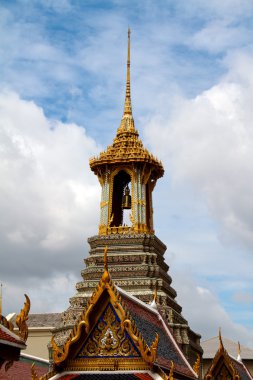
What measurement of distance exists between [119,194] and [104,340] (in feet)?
78.6

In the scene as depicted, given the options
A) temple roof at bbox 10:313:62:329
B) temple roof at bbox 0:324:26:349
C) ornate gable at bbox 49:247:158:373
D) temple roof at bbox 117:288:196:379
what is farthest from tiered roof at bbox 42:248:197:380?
temple roof at bbox 10:313:62:329

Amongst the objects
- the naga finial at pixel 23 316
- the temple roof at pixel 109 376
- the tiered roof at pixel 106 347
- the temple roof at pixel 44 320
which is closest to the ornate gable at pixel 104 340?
the tiered roof at pixel 106 347

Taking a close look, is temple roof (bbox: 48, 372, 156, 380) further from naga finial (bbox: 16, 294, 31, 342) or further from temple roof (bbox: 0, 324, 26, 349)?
naga finial (bbox: 16, 294, 31, 342)

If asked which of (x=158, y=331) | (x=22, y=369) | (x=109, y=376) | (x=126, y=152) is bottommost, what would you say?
(x=109, y=376)

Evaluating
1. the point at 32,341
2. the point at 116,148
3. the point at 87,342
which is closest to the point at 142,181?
the point at 116,148

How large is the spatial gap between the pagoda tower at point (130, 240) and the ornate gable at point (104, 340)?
1669 centimetres

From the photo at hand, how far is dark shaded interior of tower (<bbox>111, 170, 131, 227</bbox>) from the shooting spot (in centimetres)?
3350

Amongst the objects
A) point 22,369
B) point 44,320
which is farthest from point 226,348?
point 22,369

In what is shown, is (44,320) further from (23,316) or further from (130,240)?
(23,316)

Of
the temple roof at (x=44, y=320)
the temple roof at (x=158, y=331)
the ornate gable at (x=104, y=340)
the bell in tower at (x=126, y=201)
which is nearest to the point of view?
the ornate gable at (x=104, y=340)

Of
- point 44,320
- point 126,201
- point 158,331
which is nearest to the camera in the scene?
point 158,331

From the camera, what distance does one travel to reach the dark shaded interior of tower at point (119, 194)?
33500 mm

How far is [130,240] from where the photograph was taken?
30984 millimetres

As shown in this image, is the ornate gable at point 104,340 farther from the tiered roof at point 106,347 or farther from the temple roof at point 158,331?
the temple roof at point 158,331
